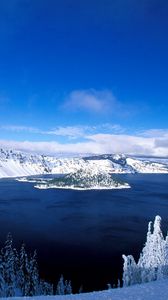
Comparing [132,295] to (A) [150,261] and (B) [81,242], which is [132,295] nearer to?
(A) [150,261]

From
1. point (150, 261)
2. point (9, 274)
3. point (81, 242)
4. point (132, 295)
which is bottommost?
point (81, 242)

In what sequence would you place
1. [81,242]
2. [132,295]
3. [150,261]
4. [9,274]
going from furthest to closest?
[81,242] → [150,261] → [9,274] → [132,295]

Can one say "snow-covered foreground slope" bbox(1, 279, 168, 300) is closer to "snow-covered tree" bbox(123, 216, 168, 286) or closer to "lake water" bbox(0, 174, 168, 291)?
"snow-covered tree" bbox(123, 216, 168, 286)

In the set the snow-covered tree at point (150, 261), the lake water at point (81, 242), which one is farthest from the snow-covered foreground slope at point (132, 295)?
the lake water at point (81, 242)

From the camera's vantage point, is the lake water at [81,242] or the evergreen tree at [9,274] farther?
the lake water at [81,242]

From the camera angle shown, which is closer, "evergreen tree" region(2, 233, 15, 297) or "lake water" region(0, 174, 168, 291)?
"evergreen tree" region(2, 233, 15, 297)

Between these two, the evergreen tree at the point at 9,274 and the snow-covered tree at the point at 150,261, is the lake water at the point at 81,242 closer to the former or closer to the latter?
the snow-covered tree at the point at 150,261

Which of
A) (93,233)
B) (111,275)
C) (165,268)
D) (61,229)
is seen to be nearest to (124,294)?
(165,268)

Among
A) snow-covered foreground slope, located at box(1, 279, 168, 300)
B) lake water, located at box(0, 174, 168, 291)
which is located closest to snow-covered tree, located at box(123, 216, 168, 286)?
lake water, located at box(0, 174, 168, 291)

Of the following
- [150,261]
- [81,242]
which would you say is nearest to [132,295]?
[150,261]

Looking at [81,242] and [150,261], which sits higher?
[150,261]

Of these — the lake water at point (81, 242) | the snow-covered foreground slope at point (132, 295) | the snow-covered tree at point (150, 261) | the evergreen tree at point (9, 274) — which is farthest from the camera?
the lake water at point (81, 242)
